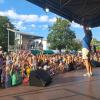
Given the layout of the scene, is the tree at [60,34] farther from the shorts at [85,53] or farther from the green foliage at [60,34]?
the shorts at [85,53]

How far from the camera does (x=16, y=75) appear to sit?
1109 centimetres

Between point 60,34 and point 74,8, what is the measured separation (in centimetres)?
5512

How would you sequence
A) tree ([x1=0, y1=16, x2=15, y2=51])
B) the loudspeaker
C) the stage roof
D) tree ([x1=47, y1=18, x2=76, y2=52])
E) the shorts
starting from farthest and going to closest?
tree ([x1=0, y1=16, x2=15, y2=51]), tree ([x1=47, y1=18, x2=76, y2=52]), the stage roof, the shorts, the loudspeaker

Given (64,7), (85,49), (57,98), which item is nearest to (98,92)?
(57,98)

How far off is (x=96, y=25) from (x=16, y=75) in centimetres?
1187

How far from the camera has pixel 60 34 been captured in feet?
235

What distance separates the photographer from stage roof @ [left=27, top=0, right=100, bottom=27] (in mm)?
14794

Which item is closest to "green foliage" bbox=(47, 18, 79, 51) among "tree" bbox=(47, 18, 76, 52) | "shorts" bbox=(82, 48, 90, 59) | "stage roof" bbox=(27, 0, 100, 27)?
"tree" bbox=(47, 18, 76, 52)

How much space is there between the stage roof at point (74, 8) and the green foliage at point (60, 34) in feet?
170

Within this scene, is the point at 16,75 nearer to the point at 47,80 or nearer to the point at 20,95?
the point at 47,80

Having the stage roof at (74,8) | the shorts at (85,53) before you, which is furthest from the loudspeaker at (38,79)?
the stage roof at (74,8)

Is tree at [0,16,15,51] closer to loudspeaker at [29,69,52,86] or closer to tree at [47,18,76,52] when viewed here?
tree at [47,18,76,52]

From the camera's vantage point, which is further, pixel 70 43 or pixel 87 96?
pixel 70 43

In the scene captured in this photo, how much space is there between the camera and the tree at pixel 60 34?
7150cm
